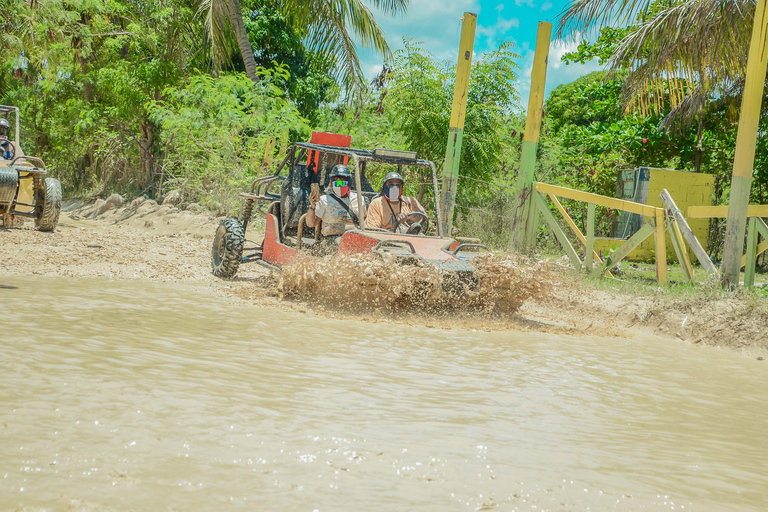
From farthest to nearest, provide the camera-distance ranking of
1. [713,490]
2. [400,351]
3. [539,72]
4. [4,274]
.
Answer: [539,72] < [4,274] < [400,351] < [713,490]

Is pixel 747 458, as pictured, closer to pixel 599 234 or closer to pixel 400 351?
pixel 400 351

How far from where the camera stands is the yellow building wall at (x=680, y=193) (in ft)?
41.5

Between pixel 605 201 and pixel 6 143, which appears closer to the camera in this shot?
pixel 605 201

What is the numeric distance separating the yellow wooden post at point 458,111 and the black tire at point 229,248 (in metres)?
2.89

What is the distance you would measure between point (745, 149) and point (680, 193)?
5.22 m

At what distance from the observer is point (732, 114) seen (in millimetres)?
13250

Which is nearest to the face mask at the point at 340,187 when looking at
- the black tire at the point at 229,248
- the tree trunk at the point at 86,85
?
the black tire at the point at 229,248

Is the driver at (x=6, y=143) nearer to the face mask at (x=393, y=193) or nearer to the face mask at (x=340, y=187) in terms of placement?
the face mask at (x=340, y=187)

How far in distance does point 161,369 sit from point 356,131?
1326 centimetres

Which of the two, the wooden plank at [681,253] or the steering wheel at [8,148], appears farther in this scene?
the steering wheel at [8,148]

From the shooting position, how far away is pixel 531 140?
33.1 feet

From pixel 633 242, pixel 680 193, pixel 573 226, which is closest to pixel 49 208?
pixel 573 226

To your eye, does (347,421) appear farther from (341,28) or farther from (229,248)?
(341,28)

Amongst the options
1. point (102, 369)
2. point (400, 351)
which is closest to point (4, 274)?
point (102, 369)
